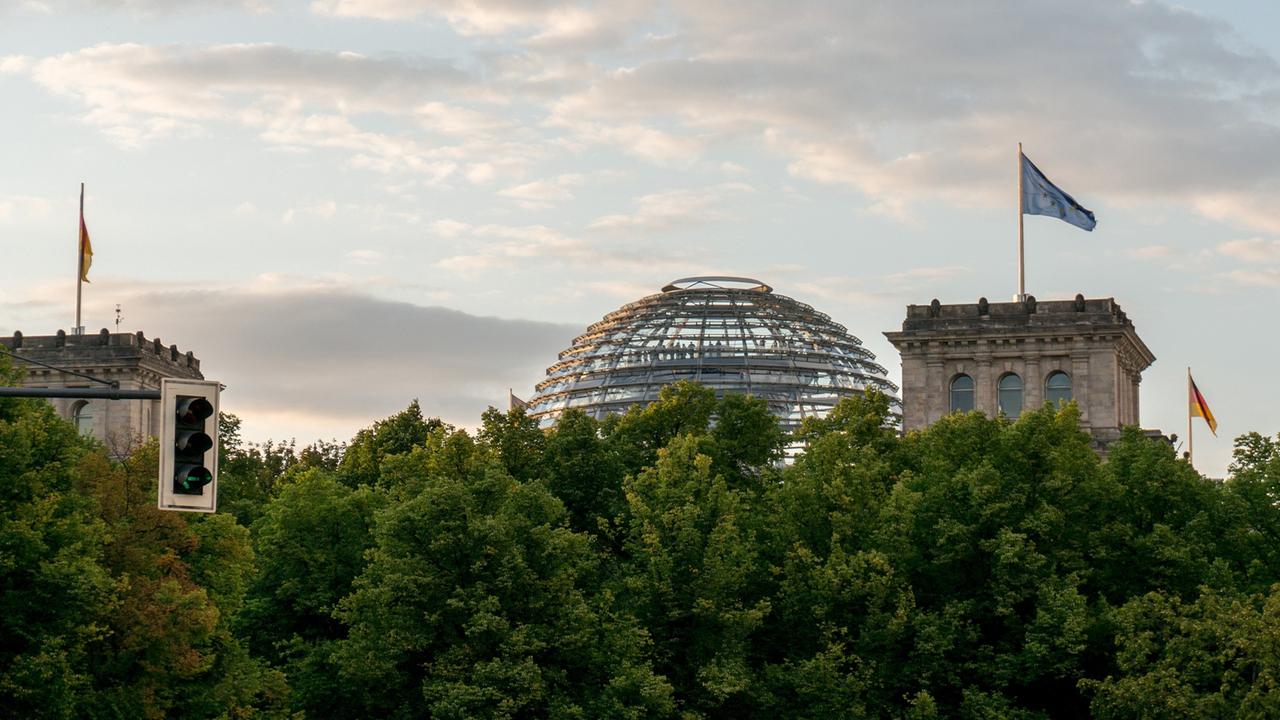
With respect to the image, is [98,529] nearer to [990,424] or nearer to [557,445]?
[557,445]

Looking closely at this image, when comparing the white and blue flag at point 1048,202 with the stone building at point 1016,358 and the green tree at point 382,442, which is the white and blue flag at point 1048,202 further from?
the green tree at point 382,442

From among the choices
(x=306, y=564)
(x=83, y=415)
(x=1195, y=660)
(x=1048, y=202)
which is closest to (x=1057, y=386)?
(x=1048, y=202)

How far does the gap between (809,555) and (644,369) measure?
2515 inches

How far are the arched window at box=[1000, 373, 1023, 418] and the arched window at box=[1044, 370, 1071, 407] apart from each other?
1.27 meters

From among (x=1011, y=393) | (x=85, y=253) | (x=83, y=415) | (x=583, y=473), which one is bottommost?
(x=583, y=473)

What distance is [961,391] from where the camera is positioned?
4198 inches

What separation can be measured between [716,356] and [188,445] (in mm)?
110869

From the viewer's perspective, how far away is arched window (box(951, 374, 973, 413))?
106m

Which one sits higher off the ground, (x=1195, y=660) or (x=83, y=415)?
(x=83, y=415)

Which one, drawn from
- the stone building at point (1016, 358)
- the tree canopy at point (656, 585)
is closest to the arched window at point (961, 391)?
the stone building at point (1016, 358)

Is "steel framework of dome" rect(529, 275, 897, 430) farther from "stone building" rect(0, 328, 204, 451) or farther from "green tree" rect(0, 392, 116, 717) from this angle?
"green tree" rect(0, 392, 116, 717)

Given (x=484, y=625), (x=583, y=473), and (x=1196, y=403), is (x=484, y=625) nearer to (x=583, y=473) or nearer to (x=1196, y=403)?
(x=583, y=473)

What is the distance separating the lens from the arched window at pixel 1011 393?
10538 centimetres

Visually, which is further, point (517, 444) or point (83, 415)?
point (83, 415)
